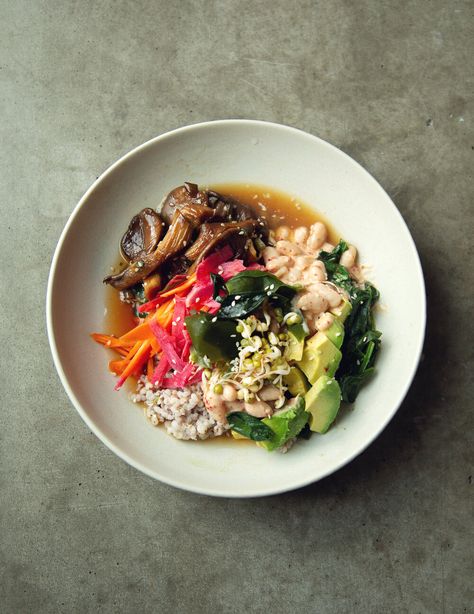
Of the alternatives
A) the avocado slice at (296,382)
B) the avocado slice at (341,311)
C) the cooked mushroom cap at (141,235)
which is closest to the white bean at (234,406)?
the avocado slice at (296,382)

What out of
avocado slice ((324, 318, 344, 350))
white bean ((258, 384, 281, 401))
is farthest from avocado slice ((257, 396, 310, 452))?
avocado slice ((324, 318, 344, 350))

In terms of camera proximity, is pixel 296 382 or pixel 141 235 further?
pixel 141 235

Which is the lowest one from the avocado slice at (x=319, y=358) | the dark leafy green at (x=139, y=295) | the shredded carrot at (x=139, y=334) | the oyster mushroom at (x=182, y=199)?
the shredded carrot at (x=139, y=334)

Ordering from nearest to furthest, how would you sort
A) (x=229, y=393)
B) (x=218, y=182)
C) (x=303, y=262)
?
(x=229, y=393) → (x=303, y=262) → (x=218, y=182)

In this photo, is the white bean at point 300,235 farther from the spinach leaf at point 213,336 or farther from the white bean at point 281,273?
the spinach leaf at point 213,336

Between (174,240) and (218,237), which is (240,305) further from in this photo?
(174,240)

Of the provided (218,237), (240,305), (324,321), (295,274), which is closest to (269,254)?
(295,274)

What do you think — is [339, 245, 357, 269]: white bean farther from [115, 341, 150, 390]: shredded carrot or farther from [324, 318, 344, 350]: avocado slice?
[115, 341, 150, 390]: shredded carrot
